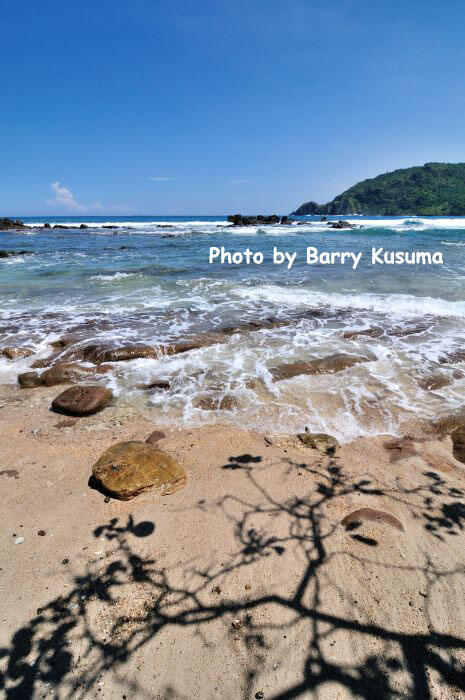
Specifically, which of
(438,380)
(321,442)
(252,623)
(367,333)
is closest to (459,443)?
(321,442)

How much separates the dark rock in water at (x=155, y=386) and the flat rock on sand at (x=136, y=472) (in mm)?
1986

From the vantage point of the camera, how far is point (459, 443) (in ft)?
14.7

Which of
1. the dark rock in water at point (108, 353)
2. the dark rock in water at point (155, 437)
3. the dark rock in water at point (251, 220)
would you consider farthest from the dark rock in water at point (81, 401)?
the dark rock in water at point (251, 220)

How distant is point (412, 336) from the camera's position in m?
8.49

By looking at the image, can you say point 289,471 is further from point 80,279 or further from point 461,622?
point 80,279

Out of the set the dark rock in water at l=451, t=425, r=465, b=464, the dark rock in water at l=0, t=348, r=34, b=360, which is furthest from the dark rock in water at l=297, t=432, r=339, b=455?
the dark rock in water at l=0, t=348, r=34, b=360

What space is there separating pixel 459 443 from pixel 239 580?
339 centimetres

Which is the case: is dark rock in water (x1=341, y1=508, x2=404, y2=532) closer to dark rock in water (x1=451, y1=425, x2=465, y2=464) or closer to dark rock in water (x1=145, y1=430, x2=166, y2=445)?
dark rock in water (x1=451, y1=425, x2=465, y2=464)

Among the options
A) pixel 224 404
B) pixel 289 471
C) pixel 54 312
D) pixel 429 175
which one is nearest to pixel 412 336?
pixel 224 404

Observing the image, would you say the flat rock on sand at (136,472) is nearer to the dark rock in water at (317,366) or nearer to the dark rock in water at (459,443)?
the dark rock in water at (317,366)

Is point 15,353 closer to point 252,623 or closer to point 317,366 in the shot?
point 317,366

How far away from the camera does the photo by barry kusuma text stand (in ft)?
68.4

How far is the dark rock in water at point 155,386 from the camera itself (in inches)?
238

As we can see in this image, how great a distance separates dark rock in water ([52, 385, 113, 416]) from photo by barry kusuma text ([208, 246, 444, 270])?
15.2 m
